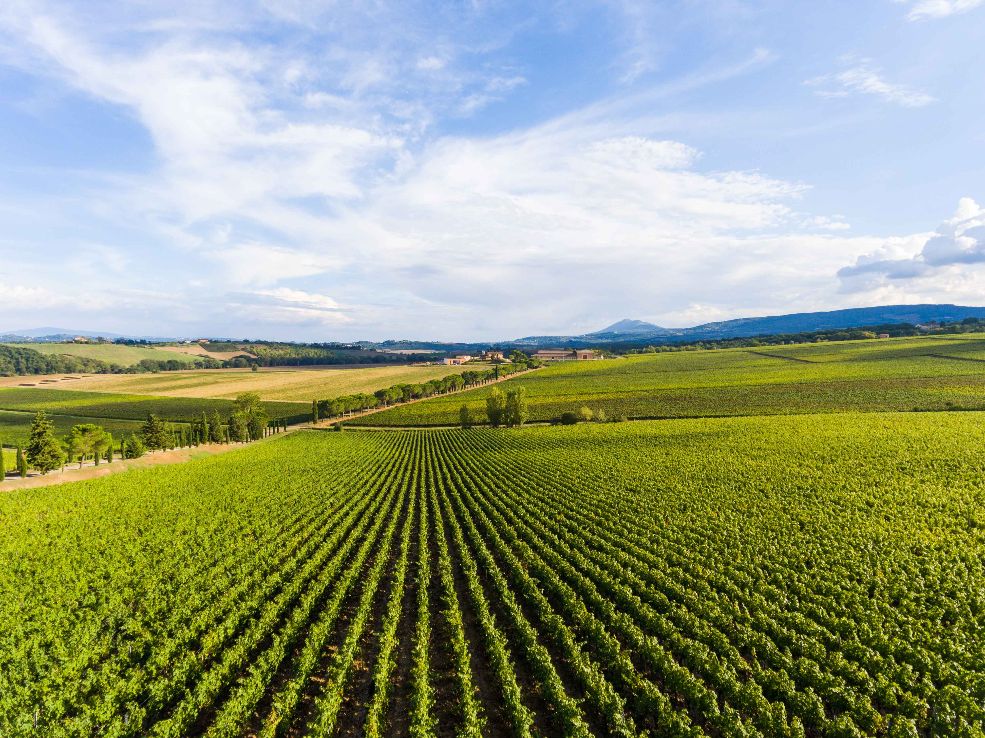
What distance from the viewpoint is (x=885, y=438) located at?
55.9 meters

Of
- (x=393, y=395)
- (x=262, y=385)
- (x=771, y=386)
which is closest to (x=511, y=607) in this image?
(x=771, y=386)

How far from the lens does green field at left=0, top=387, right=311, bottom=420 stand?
117 meters

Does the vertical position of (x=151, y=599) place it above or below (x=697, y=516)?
above

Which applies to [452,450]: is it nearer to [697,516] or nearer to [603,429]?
[603,429]

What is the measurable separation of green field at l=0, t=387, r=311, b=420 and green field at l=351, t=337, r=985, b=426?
4012 cm

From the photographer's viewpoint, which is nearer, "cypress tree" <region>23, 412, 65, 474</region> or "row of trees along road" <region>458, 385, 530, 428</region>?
"cypress tree" <region>23, 412, 65, 474</region>

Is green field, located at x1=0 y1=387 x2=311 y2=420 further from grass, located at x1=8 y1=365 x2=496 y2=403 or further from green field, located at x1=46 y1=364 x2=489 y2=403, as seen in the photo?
green field, located at x1=46 y1=364 x2=489 y2=403

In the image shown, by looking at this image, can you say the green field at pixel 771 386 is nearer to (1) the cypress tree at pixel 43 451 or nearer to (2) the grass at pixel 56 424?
(2) the grass at pixel 56 424

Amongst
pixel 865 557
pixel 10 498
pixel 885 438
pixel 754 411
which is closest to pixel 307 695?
pixel 865 557

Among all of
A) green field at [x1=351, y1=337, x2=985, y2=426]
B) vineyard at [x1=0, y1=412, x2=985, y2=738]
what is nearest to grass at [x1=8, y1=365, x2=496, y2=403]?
green field at [x1=351, y1=337, x2=985, y2=426]

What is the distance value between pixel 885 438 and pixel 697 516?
1561 inches

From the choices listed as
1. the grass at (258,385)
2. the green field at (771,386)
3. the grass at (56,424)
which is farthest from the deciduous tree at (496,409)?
the grass at (56,424)

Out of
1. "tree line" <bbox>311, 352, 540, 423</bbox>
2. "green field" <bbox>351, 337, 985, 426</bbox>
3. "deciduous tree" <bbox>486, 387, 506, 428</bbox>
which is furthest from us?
"tree line" <bbox>311, 352, 540, 423</bbox>

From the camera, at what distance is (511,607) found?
862 inches
